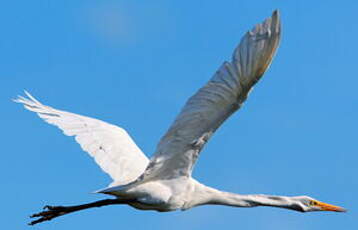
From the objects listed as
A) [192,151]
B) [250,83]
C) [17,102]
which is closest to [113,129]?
[17,102]

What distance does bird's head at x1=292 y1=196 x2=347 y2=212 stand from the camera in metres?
15.4

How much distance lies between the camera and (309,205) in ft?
51.5

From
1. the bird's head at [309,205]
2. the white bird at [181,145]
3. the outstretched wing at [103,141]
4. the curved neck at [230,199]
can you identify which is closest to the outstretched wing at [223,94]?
the white bird at [181,145]

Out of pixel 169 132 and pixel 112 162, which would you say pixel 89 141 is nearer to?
pixel 112 162

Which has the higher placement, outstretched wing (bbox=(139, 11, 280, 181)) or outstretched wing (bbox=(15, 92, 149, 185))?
outstretched wing (bbox=(15, 92, 149, 185))

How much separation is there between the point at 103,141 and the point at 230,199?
2781 mm

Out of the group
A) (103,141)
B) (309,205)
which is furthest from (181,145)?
(309,205)

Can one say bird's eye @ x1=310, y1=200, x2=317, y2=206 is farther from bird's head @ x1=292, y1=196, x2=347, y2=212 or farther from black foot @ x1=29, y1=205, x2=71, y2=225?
black foot @ x1=29, y1=205, x2=71, y2=225

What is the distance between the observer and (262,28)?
12.0 metres

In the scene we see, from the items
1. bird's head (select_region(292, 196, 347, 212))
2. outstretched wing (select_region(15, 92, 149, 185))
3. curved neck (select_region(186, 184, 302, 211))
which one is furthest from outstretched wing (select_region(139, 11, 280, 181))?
bird's head (select_region(292, 196, 347, 212))

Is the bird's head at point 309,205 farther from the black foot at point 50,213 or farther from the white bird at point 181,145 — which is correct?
the black foot at point 50,213

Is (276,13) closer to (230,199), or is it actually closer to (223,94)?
(223,94)

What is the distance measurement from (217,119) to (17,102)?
5.34 metres

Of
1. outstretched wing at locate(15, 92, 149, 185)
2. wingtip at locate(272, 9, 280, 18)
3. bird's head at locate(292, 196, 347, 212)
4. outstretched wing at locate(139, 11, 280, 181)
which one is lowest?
bird's head at locate(292, 196, 347, 212)
